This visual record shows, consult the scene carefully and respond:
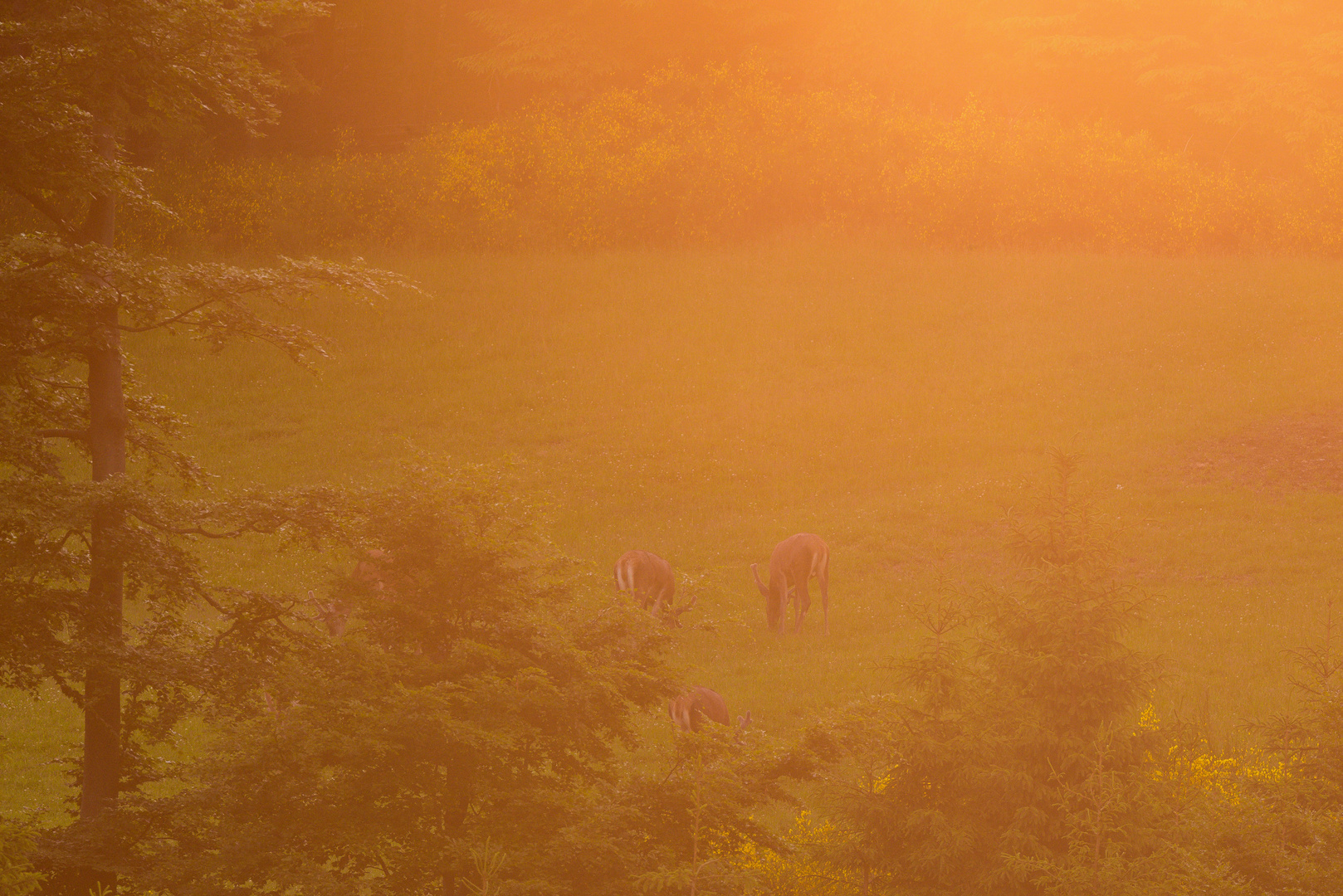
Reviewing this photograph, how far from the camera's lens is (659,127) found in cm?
4925

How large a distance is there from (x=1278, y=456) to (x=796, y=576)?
13998 millimetres

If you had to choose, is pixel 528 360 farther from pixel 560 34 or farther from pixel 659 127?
pixel 560 34

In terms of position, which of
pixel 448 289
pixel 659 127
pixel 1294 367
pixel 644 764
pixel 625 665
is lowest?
pixel 644 764

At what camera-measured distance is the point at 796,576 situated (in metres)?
20.3

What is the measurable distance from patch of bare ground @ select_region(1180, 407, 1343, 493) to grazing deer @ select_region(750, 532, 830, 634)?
10.9m

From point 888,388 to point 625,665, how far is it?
83.9 ft

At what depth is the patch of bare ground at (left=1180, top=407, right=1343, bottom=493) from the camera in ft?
86.3

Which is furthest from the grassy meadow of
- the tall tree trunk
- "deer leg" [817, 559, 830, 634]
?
the tall tree trunk

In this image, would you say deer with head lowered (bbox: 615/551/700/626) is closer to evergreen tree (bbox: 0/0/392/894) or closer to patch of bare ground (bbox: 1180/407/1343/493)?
evergreen tree (bbox: 0/0/392/894)

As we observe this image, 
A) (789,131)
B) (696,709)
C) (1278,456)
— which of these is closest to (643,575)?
(696,709)

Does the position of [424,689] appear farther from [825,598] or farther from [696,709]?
[825,598]

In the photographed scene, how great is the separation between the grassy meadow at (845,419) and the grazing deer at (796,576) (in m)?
0.41

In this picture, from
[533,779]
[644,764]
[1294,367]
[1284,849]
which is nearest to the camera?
[1284,849]

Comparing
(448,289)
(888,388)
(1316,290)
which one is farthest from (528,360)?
(1316,290)
